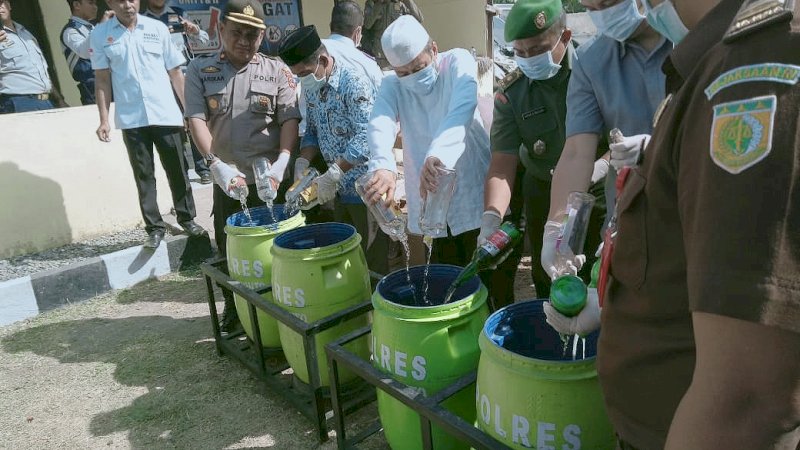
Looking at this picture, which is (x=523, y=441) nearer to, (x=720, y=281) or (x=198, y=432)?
(x=720, y=281)

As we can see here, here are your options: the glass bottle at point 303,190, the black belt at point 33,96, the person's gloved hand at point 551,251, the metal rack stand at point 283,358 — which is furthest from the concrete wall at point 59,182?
the person's gloved hand at point 551,251

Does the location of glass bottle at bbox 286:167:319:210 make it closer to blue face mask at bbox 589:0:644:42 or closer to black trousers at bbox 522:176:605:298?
black trousers at bbox 522:176:605:298

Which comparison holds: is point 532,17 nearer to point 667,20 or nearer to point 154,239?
point 667,20

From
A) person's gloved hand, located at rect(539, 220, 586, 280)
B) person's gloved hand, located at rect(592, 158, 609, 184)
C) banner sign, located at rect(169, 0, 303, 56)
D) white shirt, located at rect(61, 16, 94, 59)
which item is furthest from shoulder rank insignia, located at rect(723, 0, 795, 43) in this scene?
banner sign, located at rect(169, 0, 303, 56)

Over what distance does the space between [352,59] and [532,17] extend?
5.71 ft

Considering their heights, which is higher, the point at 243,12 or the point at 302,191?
the point at 243,12

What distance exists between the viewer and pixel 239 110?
3.30 meters

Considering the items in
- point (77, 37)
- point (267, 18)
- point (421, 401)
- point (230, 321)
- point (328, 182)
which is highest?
point (267, 18)

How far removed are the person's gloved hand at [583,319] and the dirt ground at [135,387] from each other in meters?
1.36

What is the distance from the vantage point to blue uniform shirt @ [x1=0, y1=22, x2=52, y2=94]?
4.96m

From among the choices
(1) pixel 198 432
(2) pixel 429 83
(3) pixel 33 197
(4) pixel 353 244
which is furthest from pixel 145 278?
(2) pixel 429 83

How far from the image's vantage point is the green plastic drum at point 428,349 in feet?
5.69

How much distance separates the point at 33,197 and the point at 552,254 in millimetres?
4865

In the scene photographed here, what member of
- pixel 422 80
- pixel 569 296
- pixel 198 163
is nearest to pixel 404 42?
pixel 422 80
